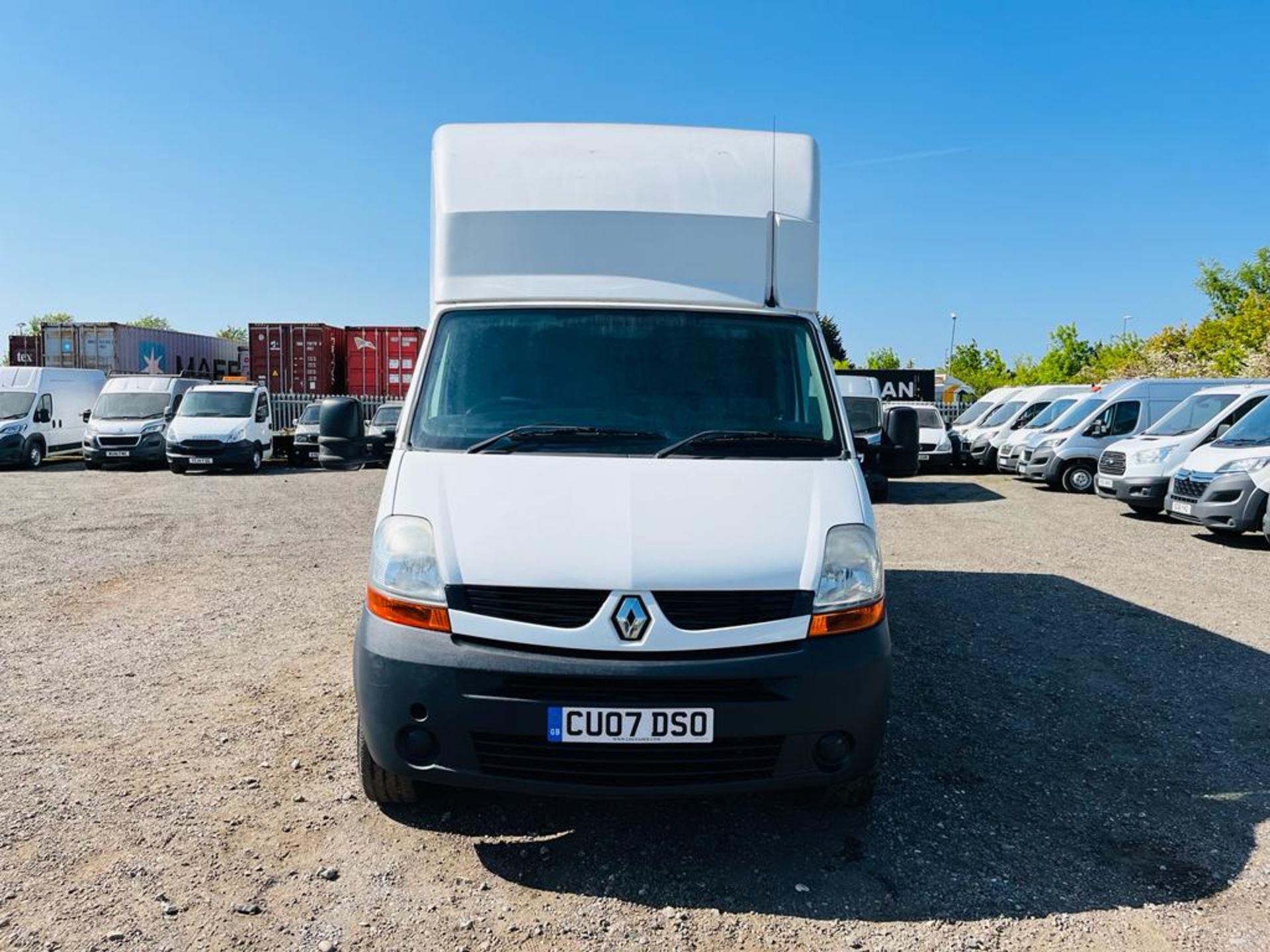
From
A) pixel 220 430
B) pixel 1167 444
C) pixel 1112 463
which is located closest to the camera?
pixel 1167 444

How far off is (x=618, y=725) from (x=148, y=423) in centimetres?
2096

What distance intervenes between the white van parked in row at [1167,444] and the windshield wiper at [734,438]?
10972 millimetres

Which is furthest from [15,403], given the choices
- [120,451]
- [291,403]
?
[291,403]

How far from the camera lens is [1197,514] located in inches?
443

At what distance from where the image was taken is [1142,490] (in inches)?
534

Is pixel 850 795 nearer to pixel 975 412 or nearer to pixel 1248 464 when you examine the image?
pixel 1248 464

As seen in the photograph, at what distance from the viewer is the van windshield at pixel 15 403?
70.8 feet

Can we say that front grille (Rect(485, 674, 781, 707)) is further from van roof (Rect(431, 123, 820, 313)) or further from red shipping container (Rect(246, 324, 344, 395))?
red shipping container (Rect(246, 324, 344, 395))

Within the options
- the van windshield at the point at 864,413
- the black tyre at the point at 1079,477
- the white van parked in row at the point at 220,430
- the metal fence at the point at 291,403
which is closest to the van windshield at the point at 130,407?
the white van parked in row at the point at 220,430

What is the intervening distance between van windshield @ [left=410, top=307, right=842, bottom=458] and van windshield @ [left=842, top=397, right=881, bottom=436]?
8.43 meters

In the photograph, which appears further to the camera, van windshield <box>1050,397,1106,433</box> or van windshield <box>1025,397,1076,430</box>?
van windshield <box>1025,397,1076,430</box>

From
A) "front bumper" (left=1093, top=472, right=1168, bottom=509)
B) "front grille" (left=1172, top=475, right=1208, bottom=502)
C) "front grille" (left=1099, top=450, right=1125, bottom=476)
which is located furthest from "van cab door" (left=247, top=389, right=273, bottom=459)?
"front grille" (left=1172, top=475, right=1208, bottom=502)

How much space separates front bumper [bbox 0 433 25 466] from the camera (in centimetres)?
2081

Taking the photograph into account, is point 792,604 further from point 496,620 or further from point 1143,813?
point 1143,813
